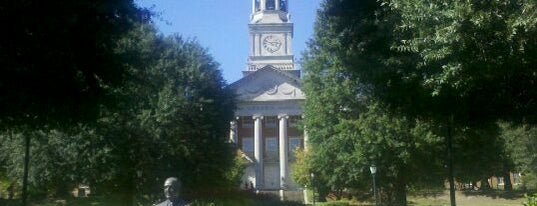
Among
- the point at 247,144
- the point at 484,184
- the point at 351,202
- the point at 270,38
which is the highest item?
the point at 270,38

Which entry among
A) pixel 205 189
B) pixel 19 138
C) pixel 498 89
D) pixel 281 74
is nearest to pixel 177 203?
pixel 498 89

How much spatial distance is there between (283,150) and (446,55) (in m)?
51.6

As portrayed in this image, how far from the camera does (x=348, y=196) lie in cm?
4325

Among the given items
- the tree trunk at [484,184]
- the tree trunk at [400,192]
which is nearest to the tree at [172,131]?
the tree trunk at [400,192]

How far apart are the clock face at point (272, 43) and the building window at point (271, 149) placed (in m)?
13.6

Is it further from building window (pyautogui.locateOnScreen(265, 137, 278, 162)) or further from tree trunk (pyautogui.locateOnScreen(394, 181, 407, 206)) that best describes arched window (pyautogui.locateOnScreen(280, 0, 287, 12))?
tree trunk (pyautogui.locateOnScreen(394, 181, 407, 206))

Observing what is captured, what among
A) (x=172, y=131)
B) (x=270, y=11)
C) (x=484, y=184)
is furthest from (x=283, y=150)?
(x=172, y=131)

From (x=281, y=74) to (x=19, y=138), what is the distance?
4064 cm

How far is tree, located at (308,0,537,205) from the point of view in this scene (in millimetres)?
11258

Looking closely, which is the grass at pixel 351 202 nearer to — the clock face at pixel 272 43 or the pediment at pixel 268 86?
the pediment at pixel 268 86

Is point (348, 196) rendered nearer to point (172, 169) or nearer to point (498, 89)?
point (172, 169)

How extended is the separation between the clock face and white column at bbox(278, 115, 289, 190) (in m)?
14.8

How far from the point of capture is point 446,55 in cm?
1231

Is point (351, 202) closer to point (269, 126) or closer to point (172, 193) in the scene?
point (269, 126)
